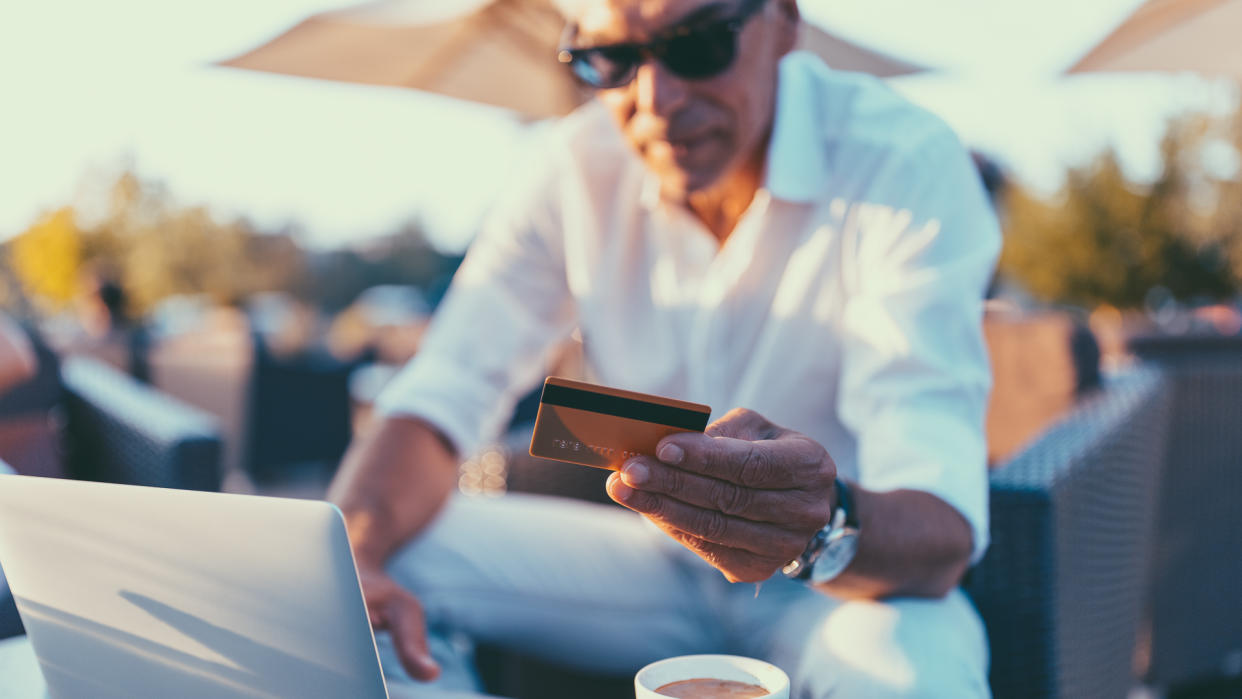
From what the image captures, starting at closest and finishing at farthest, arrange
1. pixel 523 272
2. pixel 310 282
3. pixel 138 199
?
pixel 523 272 < pixel 138 199 < pixel 310 282

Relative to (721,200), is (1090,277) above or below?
below

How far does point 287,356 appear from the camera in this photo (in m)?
6.36

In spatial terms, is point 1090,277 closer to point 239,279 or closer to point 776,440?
point 776,440

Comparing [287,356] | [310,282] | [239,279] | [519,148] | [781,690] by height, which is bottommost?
[310,282]

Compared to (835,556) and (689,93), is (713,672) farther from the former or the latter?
(689,93)

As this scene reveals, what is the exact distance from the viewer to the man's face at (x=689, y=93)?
149 cm

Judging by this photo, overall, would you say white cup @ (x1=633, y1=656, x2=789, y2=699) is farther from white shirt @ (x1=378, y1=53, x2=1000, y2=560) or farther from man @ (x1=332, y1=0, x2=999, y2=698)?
white shirt @ (x1=378, y1=53, x2=1000, y2=560)

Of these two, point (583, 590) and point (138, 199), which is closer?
point (583, 590)

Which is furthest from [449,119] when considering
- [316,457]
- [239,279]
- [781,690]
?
[239,279]

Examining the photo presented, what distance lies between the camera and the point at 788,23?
63.3 inches

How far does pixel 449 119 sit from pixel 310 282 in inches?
1049

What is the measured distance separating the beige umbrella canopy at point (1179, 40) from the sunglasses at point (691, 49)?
267cm

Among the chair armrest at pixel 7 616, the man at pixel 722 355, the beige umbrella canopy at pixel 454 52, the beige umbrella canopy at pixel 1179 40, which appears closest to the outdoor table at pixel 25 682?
the chair armrest at pixel 7 616

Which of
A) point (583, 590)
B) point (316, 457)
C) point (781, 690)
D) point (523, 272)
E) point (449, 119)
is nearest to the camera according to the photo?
point (781, 690)
